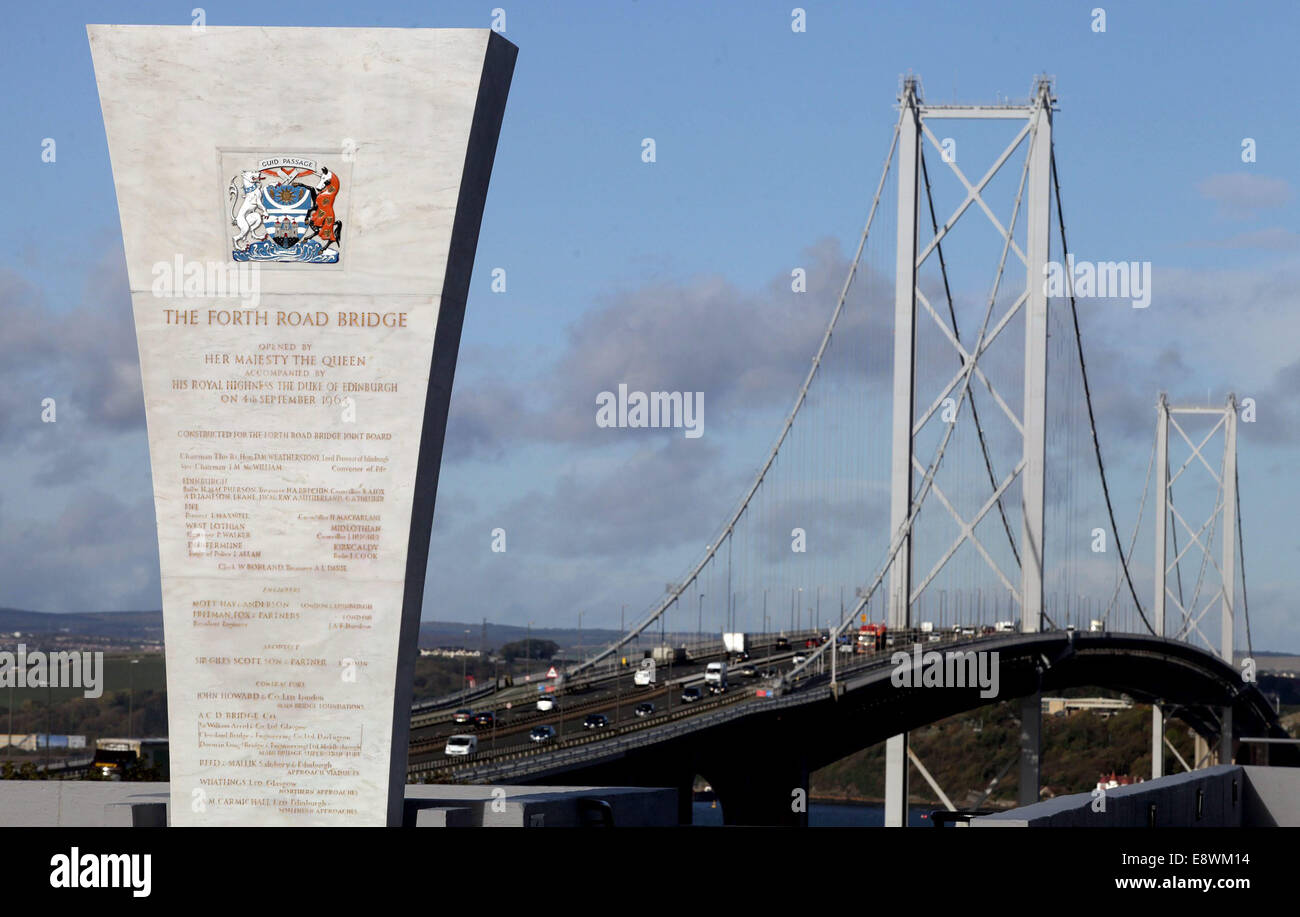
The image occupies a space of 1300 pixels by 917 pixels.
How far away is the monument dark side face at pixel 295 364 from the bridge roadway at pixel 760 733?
25.5 m

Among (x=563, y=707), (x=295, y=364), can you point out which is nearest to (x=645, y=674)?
(x=563, y=707)

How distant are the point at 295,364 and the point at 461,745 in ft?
112

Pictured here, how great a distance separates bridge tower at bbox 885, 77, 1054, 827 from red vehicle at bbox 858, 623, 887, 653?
2.43ft

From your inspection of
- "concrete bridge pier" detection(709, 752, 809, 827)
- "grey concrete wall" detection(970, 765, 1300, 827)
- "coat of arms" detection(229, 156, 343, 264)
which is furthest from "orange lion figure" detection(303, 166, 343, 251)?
"concrete bridge pier" detection(709, 752, 809, 827)

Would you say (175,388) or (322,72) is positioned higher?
(322,72)

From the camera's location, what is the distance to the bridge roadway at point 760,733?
1755 inches

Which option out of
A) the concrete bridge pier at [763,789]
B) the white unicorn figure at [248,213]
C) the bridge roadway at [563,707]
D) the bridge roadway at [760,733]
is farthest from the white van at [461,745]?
the white unicorn figure at [248,213]

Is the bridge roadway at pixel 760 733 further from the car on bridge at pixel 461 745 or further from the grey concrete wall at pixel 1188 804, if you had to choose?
the grey concrete wall at pixel 1188 804

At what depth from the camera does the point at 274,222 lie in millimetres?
13914

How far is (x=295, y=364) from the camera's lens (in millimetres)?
13836
